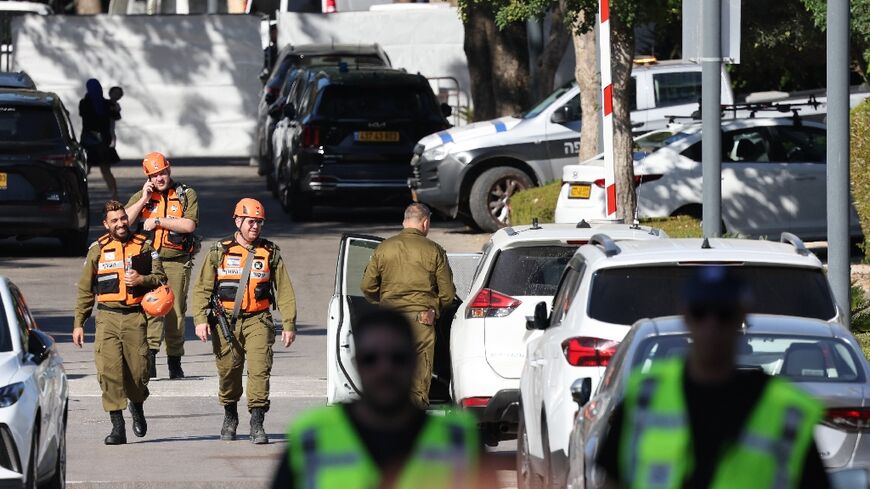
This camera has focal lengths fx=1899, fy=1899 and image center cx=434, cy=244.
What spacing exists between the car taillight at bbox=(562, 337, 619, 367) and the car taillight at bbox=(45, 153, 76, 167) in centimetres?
1318

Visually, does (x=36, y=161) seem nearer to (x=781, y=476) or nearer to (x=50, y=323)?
(x=50, y=323)

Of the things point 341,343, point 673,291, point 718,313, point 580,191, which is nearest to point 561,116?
point 580,191

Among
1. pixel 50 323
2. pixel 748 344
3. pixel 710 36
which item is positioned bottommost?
pixel 50 323

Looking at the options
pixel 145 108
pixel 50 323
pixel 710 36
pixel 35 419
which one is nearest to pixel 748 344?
pixel 35 419

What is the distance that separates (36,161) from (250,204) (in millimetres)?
9725

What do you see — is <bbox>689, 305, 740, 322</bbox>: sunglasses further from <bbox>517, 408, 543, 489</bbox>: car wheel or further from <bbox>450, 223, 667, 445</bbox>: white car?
<bbox>450, 223, 667, 445</bbox>: white car

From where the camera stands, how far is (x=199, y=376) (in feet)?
48.9

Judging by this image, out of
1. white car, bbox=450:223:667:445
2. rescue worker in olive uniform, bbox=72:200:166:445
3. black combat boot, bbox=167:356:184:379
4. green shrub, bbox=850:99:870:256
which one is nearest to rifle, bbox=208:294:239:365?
rescue worker in olive uniform, bbox=72:200:166:445

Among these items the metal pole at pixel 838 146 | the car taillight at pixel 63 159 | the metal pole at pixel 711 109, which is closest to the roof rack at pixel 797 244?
the metal pole at pixel 838 146

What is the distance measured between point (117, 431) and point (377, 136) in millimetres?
Answer: 12662

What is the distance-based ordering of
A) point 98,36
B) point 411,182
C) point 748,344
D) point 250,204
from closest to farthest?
point 748,344 < point 250,204 < point 411,182 < point 98,36

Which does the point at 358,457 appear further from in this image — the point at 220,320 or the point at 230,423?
the point at 230,423

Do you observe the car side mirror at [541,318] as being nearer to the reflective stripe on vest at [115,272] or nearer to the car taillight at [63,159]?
the reflective stripe on vest at [115,272]

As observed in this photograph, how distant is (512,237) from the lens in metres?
10.9
